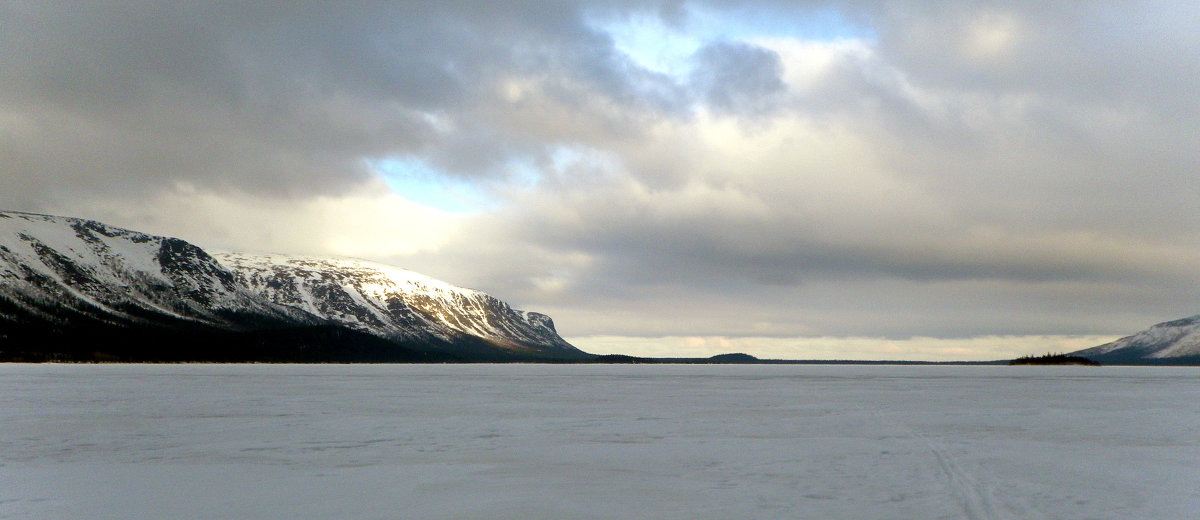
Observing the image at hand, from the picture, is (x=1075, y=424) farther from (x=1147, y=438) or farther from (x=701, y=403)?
(x=701, y=403)

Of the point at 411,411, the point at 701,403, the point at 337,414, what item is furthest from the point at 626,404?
the point at 337,414

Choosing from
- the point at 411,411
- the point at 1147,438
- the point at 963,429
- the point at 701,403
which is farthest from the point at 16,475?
the point at 701,403

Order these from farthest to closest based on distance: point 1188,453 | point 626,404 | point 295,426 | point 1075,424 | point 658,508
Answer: point 626,404
point 1075,424
point 295,426
point 1188,453
point 658,508

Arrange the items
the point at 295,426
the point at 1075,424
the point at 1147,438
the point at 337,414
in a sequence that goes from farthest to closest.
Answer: the point at 337,414
the point at 1075,424
the point at 295,426
the point at 1147,438

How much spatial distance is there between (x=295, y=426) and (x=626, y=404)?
78.5 feet

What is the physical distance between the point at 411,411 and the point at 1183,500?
35013 millimetres

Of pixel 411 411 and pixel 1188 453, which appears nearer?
pixel 1188 453

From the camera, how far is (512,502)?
18.0m

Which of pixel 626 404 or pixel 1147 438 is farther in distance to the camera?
pixel 626 404

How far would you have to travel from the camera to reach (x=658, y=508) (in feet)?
57.3

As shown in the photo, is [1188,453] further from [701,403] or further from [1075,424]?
[701,403]

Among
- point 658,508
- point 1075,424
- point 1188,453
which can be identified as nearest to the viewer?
point 658,508

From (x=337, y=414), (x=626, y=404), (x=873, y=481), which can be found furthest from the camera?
(x=626, y=404)

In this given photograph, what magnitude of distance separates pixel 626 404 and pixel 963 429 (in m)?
23.4
